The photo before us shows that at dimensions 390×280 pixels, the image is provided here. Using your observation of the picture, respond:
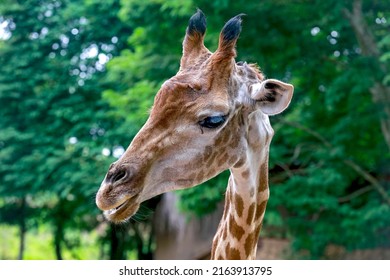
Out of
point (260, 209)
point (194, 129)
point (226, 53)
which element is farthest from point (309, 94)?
point (194, 129)

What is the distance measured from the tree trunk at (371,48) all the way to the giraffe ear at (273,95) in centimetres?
560

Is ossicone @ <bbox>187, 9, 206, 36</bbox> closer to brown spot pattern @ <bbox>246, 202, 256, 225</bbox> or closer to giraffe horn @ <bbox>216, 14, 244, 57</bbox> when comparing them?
giraffe horn @ <bbox>216, 14, 244, 57</bbox>

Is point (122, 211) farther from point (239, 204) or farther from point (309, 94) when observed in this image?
point (309, 94)

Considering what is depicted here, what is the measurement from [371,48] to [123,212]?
6.09 m

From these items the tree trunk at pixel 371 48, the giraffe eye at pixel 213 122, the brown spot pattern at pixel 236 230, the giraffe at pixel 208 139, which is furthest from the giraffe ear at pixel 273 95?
the tree trunk at pixel 371 48

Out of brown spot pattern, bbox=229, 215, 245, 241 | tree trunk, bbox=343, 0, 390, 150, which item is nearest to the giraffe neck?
brown spot pattern, bbox=229, 215, 245, 241

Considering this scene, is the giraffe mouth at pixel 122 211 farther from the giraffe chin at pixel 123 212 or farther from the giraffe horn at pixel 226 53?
the giraffe horn at pixel 226 53

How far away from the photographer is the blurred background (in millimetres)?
6980

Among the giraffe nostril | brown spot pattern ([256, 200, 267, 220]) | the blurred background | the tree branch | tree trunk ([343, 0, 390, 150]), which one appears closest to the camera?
the giraffe nostril

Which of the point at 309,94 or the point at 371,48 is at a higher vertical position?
the point at 371,48

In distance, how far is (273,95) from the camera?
183 cm

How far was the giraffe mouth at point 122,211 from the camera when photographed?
5.33 ft

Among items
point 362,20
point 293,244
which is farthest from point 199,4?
point 293,244
